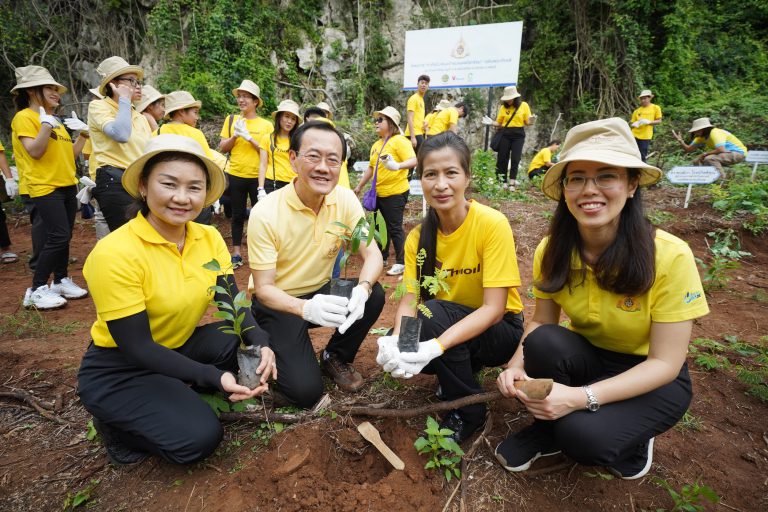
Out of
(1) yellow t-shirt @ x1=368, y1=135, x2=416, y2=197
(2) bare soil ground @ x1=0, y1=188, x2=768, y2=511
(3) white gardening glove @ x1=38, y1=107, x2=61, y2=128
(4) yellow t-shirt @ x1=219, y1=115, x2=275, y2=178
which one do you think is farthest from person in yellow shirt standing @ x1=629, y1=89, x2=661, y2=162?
(3) white gardening glove @ x1=38, y1=107, x2=61, y2=128

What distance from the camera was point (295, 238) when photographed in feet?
7.54

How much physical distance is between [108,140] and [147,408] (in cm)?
266

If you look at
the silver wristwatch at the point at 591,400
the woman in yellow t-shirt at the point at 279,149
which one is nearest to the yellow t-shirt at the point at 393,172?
the woman in yellow t-shirt at the point at 279,149

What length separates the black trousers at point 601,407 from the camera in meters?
1.52

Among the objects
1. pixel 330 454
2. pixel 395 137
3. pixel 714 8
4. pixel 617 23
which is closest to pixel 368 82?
pixel 617 23

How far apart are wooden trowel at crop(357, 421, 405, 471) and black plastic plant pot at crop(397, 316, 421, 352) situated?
1.40 ft

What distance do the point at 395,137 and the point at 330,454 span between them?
11.6 ft

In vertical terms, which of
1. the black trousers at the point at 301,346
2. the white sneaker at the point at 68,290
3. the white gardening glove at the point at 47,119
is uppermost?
the white gardening glove at the point at 47,119

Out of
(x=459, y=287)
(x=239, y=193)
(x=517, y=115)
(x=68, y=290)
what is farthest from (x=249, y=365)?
(x=517, y=115)

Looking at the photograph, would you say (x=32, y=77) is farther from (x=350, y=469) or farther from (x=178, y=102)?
(x=350, y=469)

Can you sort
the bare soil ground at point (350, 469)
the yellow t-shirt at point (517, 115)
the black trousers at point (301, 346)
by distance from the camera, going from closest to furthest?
1. the bare soil ground at point (350, 469)
2. the black trousers at point (301, 346)
3. the yellow t-shirt at point (517, 115)

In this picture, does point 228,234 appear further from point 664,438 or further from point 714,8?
point 714,8

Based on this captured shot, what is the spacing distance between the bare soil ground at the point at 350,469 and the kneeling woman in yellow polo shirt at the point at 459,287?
11.7 inches

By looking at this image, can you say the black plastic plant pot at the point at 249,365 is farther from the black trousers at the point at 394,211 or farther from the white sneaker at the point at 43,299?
the white sneaker at the point at 43,299
